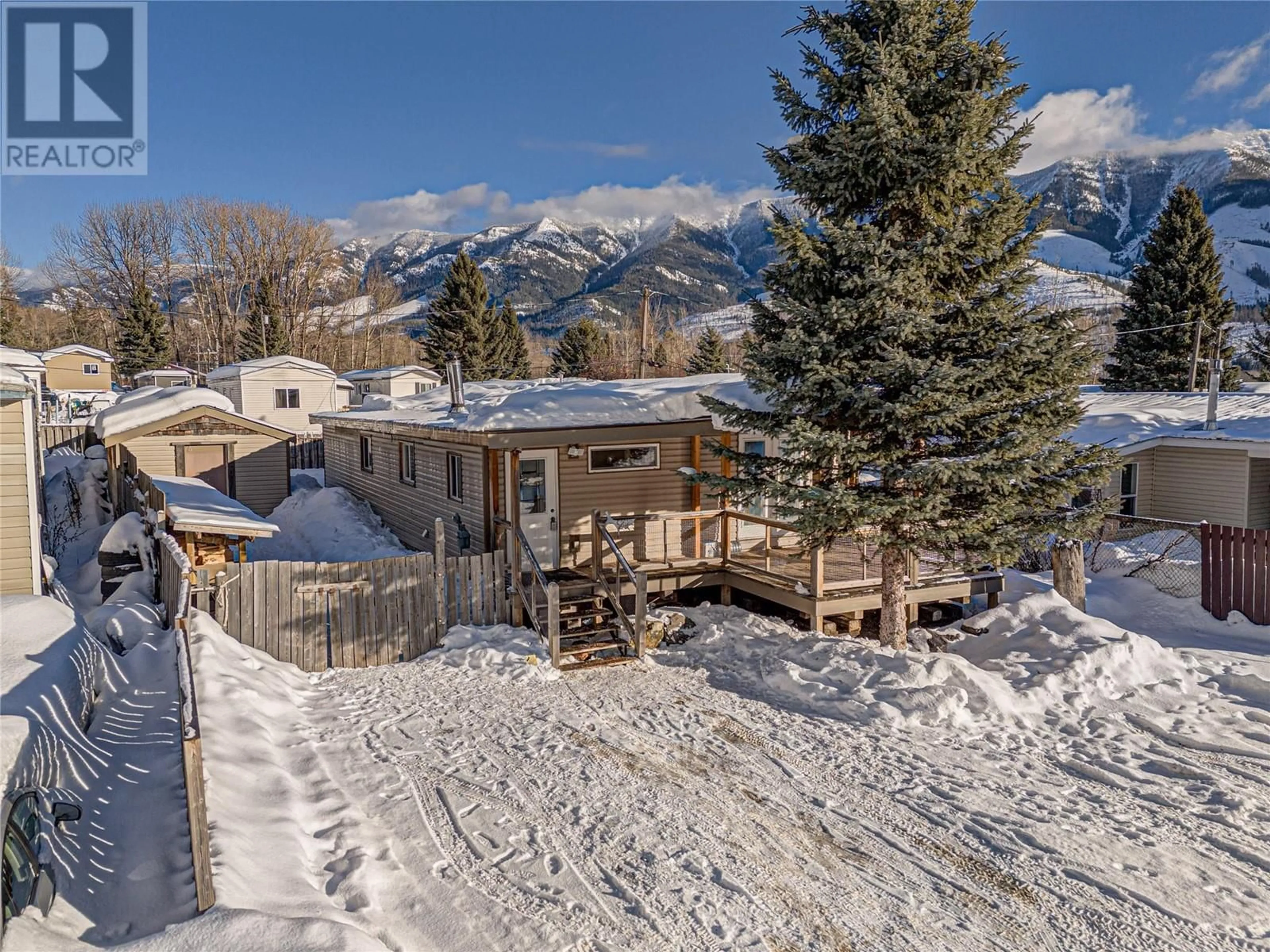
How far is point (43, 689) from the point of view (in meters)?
5.80

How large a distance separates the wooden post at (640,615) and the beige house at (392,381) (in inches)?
1293

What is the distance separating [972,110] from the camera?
8367 mm

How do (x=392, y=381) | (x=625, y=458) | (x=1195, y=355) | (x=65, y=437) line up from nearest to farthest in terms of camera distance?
(x=625, y=458), (x=1195, y=355), (x=65, y=437), (x=392, y=381)

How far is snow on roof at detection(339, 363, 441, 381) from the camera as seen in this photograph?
41.3 meters

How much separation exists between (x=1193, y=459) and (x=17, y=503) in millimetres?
23199

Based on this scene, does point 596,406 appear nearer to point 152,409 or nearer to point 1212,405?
point 152,409

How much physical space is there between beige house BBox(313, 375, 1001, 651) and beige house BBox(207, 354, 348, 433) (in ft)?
84.2

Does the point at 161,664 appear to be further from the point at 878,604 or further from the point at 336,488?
the point at 336,488

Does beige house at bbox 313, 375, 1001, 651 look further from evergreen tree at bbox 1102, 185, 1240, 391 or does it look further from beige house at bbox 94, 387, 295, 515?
evergreen tree at bbox 1102, 185, 1240, 391

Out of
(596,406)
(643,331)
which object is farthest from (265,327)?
(596,406)

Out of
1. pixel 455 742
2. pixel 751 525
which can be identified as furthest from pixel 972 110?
pixel 455 742

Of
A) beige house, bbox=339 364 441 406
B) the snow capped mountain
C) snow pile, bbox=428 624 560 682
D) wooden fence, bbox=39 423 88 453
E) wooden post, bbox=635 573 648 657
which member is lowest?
snow pile, bbox=428 624 560 682

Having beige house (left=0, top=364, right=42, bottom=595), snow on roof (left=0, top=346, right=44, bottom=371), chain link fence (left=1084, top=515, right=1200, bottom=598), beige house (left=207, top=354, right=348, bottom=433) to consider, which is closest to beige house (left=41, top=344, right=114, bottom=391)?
beige house (left=207, top=354, right=348, bottom=433)

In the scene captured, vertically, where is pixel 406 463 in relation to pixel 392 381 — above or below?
below
